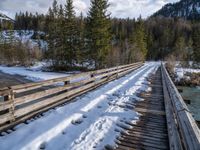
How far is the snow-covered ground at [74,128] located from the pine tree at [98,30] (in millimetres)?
24376

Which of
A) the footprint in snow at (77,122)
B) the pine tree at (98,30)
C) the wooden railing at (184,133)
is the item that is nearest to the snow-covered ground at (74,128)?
the footprint in snow at (77,122)

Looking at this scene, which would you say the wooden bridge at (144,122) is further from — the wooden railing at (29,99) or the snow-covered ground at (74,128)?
the snow-covered ground at (74,128)

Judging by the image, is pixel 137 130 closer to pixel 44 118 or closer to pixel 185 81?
pixel 44 118

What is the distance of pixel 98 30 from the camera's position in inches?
1254

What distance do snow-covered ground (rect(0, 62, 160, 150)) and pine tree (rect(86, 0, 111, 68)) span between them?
24376mm

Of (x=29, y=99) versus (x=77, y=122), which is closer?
(x=29, y=99)

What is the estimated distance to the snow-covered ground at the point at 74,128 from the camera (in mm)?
4628

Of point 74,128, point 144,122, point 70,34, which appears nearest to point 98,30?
point 70,34

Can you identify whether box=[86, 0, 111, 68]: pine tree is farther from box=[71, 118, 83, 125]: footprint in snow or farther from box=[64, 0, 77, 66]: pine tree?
box=[71, 118, 83, 125]: footprint in snow

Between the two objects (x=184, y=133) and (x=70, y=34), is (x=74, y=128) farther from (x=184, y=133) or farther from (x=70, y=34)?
(x=70, y=34)

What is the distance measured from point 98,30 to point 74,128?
27.3 m

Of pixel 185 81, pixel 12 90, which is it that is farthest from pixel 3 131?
pixel 185 81

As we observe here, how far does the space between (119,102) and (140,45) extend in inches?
1906

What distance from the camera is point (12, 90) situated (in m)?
5.38
